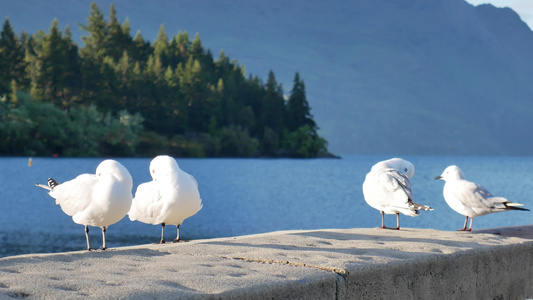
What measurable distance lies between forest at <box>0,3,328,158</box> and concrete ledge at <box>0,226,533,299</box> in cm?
8017

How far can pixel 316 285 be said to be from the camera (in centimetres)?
449

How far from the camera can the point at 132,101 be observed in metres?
112

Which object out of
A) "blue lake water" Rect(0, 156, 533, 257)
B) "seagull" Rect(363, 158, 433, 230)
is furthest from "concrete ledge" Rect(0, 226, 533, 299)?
"blue lake water" Rect(0, 156, 533, 257)

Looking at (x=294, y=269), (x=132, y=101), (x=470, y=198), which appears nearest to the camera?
(x=294, y=269)

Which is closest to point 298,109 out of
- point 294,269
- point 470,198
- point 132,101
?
point 132,101

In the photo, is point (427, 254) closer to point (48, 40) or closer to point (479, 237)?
point (479, 237)

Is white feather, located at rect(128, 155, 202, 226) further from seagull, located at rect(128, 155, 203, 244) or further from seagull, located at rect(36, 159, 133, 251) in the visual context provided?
seagull, located at rect(36, 159, 133, 251)

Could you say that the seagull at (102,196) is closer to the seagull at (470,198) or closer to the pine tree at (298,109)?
the seagull at (470,198)

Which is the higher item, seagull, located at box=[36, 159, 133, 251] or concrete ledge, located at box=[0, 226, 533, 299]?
seagull, located at box=[36, 159, 133, 251]

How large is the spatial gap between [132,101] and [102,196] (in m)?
107

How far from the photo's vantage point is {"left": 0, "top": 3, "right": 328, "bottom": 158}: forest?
87.4 m

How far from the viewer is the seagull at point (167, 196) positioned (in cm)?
787

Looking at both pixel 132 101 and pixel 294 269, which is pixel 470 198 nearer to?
pixel 294 269

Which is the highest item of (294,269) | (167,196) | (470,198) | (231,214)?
(470,198)
